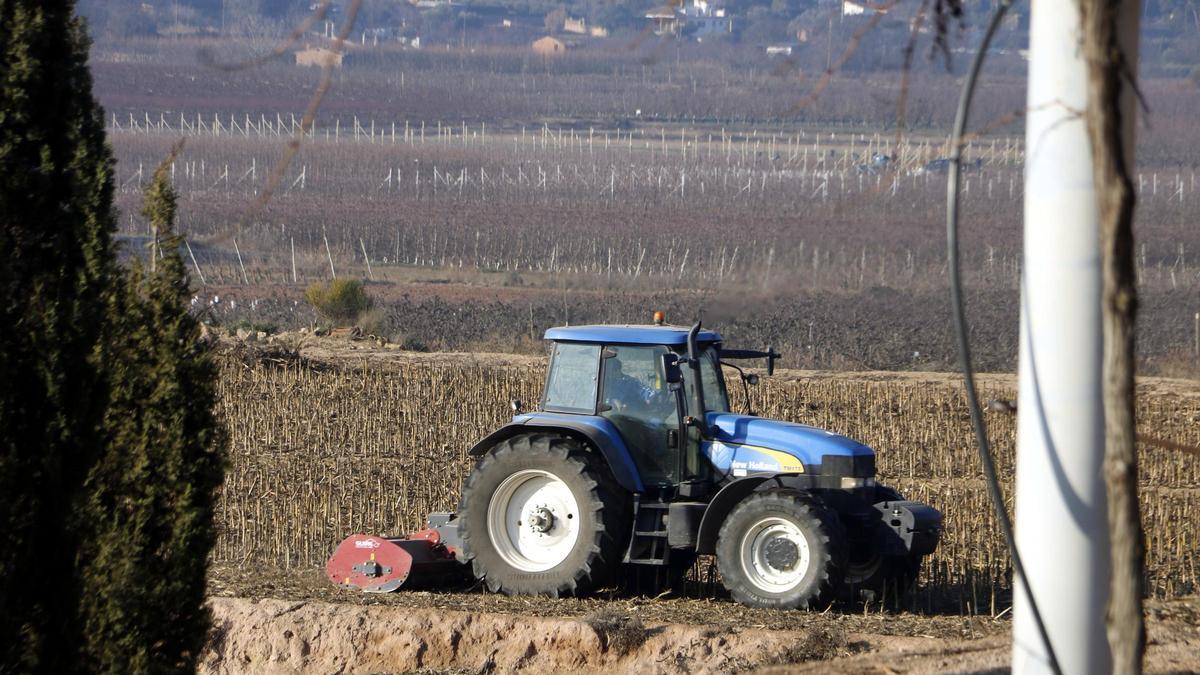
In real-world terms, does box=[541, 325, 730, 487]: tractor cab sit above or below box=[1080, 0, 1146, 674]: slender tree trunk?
below

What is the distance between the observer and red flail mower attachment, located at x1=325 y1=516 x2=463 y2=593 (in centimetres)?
1090

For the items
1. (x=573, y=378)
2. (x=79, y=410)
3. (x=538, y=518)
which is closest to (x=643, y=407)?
(x=573, y=378)

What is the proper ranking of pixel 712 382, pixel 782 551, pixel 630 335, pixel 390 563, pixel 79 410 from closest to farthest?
pixel 79 410, pixel 782 551, pixel 630 335, pixel 712 382, pixel 390 563

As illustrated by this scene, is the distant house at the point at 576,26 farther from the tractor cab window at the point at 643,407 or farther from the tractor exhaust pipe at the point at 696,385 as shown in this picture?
the tractor exhaust pipe at the point at 696,385

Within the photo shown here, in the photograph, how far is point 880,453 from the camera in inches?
715

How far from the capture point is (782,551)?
9867 mm

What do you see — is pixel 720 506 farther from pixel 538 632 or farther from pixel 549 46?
pixel 549 46

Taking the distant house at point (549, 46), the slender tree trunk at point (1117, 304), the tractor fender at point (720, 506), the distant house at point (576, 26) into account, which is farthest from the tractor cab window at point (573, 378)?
the distant house at point (576, 26)

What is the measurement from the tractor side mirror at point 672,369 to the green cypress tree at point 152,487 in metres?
4.29

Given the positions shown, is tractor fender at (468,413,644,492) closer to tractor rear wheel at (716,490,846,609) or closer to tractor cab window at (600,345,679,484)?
tractor cab window at (600,345,679,484)

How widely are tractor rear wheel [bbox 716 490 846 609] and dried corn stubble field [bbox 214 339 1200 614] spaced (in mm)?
1468

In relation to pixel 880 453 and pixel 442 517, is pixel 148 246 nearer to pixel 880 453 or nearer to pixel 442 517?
pixel 442 517

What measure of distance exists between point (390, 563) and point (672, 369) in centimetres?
295

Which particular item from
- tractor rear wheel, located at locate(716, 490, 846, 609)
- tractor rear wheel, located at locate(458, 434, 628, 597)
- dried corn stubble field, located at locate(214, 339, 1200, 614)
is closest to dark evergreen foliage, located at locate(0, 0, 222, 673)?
tractor rear wheel, located at locate(458, 434, 628, 597)
